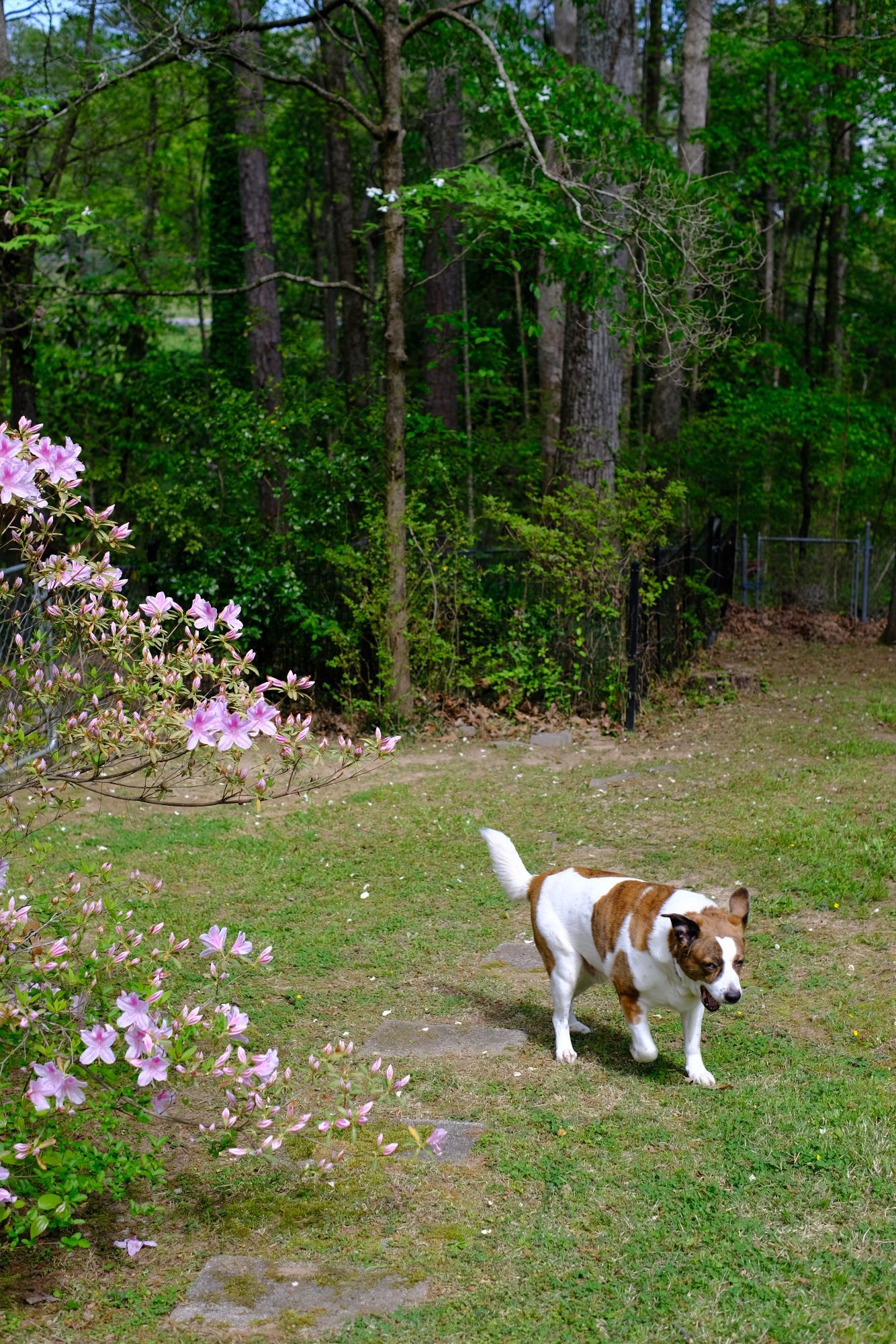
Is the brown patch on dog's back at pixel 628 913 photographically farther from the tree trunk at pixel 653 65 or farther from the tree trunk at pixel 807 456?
the tree trunk at pixel 653 65

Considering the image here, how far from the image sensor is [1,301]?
11805 mm

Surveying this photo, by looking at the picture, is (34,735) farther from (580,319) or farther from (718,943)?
(580,319)

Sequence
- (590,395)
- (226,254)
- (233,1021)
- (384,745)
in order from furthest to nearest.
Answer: (226,254)
(590,395)
(384,745)
(233,1021)

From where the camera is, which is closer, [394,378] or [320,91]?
[320,91]

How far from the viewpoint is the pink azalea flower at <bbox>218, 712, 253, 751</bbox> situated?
11.7ft

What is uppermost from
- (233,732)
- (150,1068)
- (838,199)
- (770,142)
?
(770,142)

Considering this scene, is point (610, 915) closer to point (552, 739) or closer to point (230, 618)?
→ point (230, 618)

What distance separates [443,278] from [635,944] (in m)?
15.4

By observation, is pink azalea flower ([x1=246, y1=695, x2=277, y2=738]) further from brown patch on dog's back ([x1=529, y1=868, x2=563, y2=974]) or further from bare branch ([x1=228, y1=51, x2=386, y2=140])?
bare branch ([x1=228, y1=51, x2=386, y2=140])

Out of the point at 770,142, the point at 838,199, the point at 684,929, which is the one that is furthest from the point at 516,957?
the point at 770,142

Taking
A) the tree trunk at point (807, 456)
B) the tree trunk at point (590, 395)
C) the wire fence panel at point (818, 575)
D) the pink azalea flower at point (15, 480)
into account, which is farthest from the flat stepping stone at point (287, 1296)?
the tree trunk at point (807, 456)

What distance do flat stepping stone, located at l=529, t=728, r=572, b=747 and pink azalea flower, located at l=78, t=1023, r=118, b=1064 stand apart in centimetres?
796

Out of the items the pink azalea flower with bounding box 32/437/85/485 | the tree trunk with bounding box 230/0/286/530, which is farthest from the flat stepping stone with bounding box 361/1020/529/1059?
the tree trunk with bounding box 230/0/286/530

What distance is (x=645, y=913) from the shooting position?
4.88 metres
